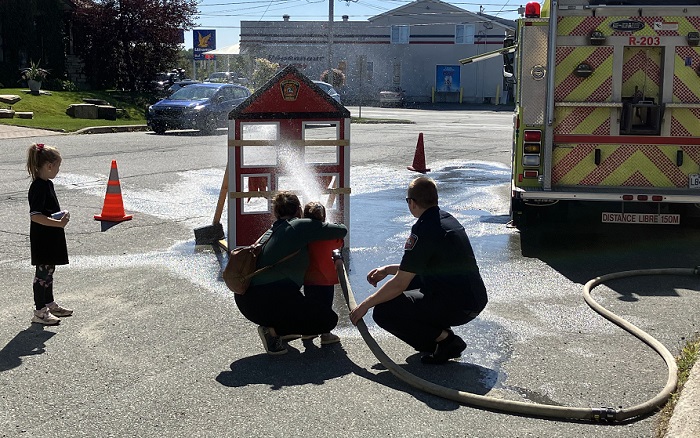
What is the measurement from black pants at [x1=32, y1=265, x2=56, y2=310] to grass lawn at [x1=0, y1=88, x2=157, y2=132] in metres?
18.4

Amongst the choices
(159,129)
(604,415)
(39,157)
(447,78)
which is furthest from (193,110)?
(447,78)

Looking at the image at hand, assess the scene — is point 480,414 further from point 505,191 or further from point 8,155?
point 8,155

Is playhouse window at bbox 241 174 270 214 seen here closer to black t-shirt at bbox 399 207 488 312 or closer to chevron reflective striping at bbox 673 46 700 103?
black t-shirt at bbox 399 207 488 312

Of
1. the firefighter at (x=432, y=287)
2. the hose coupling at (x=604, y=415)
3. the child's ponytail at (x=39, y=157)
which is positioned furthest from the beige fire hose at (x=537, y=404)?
the child's ponytail at (x=39, y=157)

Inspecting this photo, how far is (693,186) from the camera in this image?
9945mm

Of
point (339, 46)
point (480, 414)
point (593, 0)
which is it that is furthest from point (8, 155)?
point (339, 46)

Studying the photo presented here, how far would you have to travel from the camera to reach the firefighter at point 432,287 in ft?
19.0

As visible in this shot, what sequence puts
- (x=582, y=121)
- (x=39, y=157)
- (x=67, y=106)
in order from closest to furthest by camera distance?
(x=39, y=157)
(x=582, y=121)
(x=67, y=106)

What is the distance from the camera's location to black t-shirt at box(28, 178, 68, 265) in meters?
6.72

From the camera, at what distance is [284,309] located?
608cm

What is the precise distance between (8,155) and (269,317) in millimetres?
13157

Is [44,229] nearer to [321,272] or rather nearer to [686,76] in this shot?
[321,272]

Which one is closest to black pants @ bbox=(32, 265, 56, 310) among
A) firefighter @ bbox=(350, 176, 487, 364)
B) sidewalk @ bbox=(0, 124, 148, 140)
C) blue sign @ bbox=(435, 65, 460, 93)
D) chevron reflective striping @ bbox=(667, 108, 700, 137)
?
firefighter @ bbox=(350, 176, 487, 364)

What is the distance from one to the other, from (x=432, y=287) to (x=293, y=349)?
42.0 inches
